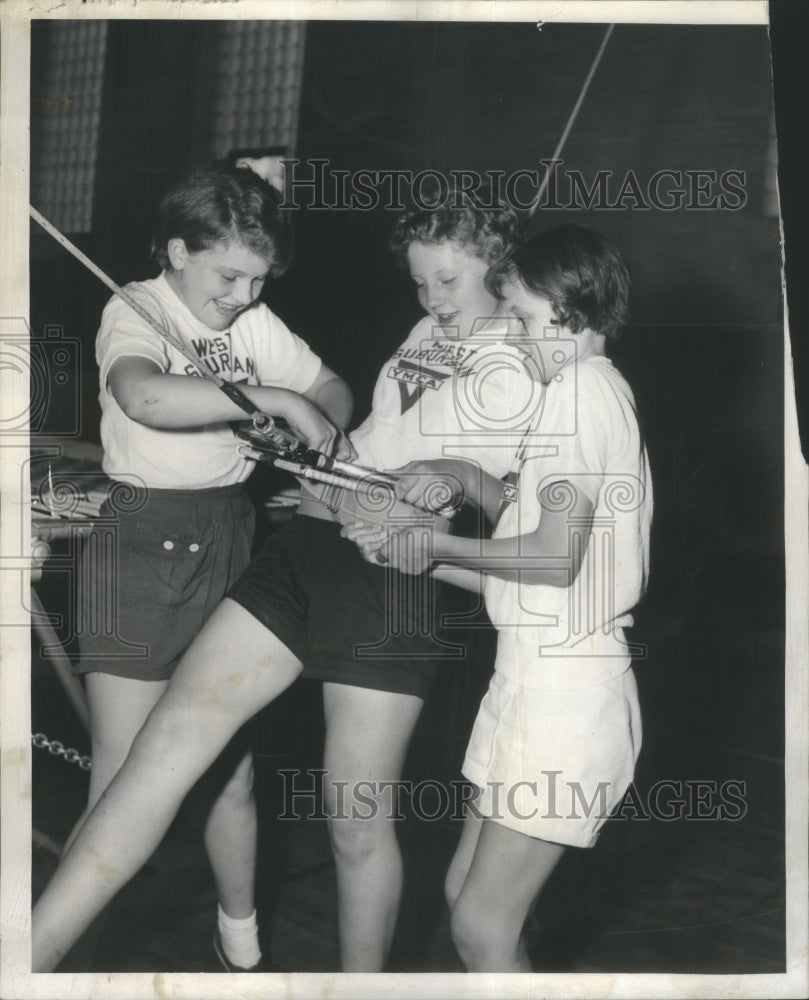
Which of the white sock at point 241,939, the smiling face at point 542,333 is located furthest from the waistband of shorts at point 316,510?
the white sock at point 241,939

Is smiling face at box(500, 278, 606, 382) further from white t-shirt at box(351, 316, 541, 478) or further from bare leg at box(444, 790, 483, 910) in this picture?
bare leg at box(444, 790, 483, 910)

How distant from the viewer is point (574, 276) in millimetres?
1301

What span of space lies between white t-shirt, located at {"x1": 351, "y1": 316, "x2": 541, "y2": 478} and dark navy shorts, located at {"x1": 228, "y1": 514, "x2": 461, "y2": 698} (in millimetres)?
143

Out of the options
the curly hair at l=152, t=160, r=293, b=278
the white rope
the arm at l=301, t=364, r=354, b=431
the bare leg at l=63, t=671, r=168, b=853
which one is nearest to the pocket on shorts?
the bare leg at l=63, t=671, r=168, b=853

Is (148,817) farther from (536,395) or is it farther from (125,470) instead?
(536,395)

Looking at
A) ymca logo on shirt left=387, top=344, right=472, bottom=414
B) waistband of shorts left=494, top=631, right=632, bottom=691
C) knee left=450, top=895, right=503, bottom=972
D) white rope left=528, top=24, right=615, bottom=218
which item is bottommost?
knee left=450, top=895, right=503, bottom=972

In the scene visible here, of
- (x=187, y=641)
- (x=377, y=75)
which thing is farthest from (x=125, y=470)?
(x=377, y=75)

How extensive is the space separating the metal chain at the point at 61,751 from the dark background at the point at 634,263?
0.82 feet

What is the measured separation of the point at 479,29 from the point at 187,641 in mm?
917

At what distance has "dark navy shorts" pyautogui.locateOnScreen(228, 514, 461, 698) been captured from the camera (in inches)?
53.1

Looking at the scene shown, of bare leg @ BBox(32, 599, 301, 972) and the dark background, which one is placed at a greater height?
the dark background

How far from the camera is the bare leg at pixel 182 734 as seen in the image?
4.41 feet

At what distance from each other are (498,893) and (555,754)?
0.62 ft

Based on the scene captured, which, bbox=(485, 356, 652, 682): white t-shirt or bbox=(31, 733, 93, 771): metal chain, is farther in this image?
bbox=(31, 733, 93, 771): metal chain
